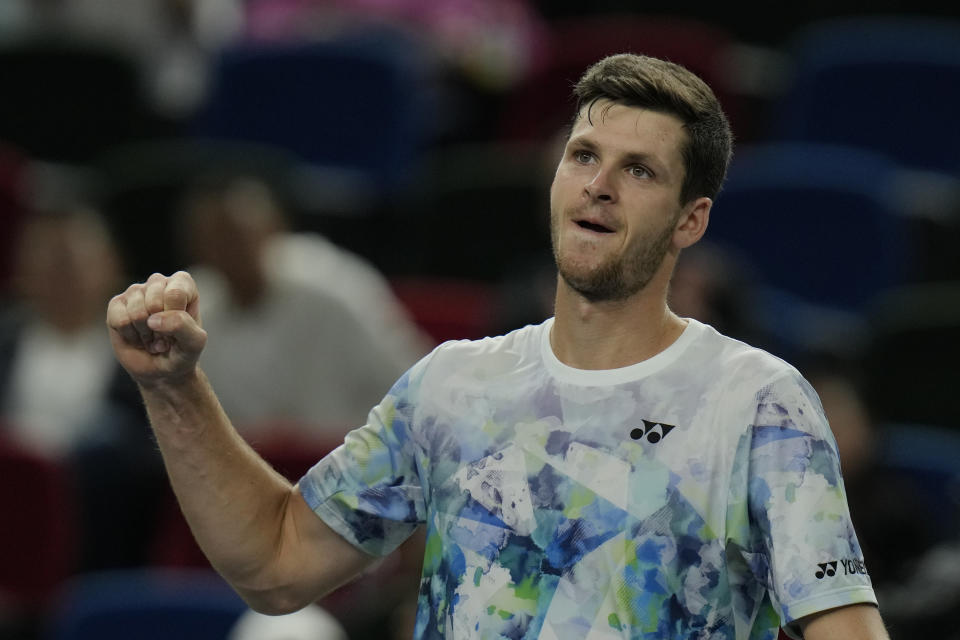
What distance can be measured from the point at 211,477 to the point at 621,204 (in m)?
0.61

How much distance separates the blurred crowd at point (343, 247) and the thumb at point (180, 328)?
189 cm

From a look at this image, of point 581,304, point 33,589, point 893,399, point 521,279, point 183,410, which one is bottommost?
point 33,589

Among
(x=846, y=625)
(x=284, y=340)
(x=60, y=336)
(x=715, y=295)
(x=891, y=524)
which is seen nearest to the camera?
(x=846, y=625)

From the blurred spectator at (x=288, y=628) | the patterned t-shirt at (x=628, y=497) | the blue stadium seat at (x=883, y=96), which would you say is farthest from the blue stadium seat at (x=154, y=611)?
the blue stadium seat at (x=883, y=96)

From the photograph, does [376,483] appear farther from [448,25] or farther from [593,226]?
[448,25]

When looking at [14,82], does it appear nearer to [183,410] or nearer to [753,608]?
[183,410]

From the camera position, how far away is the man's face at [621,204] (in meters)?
2.02

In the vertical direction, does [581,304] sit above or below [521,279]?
above

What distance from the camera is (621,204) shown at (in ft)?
→ 6.61

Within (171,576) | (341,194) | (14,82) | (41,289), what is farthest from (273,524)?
(14,82)

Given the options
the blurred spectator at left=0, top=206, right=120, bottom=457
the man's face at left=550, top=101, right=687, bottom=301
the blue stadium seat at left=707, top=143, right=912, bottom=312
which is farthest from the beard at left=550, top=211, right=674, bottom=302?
the blue stadium seat at left=707, top=143, right=912, bottom=312

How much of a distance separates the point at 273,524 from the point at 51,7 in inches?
208

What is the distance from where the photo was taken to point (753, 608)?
78.7 inches

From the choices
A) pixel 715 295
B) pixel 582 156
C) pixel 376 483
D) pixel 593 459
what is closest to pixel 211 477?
pixel 376 483
